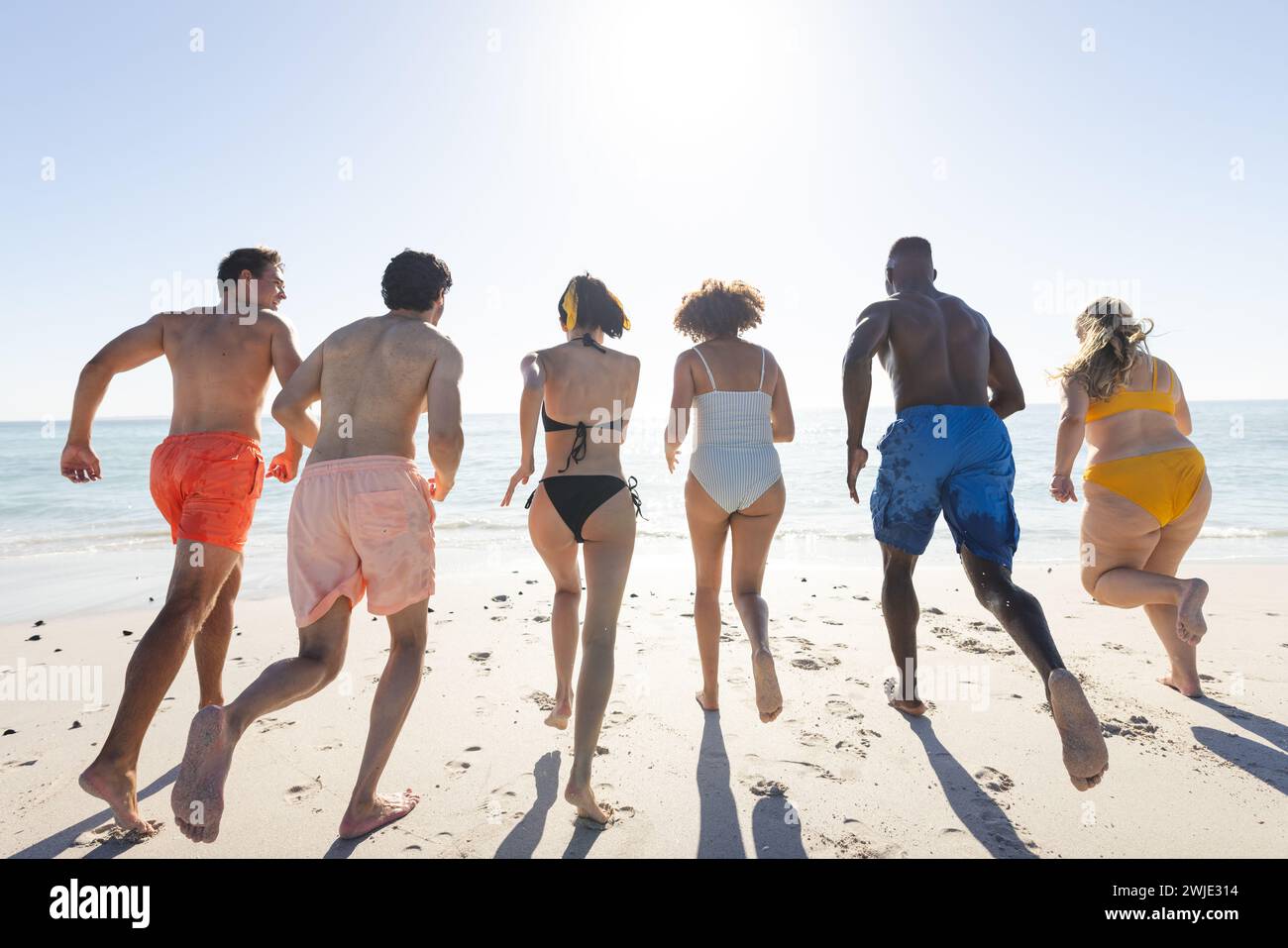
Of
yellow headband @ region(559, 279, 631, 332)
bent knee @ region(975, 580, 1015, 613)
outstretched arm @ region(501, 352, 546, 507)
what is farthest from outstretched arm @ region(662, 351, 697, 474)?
bent knee @ region(975, 580, 1015, 613)

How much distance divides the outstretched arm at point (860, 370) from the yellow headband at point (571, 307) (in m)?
1.16

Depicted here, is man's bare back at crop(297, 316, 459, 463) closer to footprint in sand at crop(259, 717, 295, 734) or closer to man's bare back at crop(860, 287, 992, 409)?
footprint in sand at crop(259, 717, 295, 734)

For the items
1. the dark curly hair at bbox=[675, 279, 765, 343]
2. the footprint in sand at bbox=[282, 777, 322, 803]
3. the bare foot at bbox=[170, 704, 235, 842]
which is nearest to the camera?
the bare foot at bbox=[170, 704, 235, 842]

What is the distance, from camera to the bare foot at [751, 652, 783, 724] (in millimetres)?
2900

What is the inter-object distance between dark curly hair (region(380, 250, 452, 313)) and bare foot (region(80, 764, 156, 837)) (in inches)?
79.8

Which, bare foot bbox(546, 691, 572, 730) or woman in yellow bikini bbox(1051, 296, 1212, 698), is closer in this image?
bare foot bbox(546, 691, 572, 730)

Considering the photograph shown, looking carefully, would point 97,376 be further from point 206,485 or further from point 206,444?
point 206,485

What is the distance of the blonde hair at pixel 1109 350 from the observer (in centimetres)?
363

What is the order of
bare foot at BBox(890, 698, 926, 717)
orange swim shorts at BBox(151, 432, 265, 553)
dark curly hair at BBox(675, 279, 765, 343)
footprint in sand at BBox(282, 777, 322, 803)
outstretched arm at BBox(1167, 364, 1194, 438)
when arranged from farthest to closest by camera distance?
outstretched arm at BBox(1167, 364, 1194, 438)
dark curly hair at BBox(675, 279, 765, 343)
bare foot at BBox(890, 698, 926, 717)
orange swim shorts at BBox(151, 432, 265, 553)
footprint in sand at BBox(282, 777, 322, 803)

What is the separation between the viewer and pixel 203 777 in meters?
2.09
